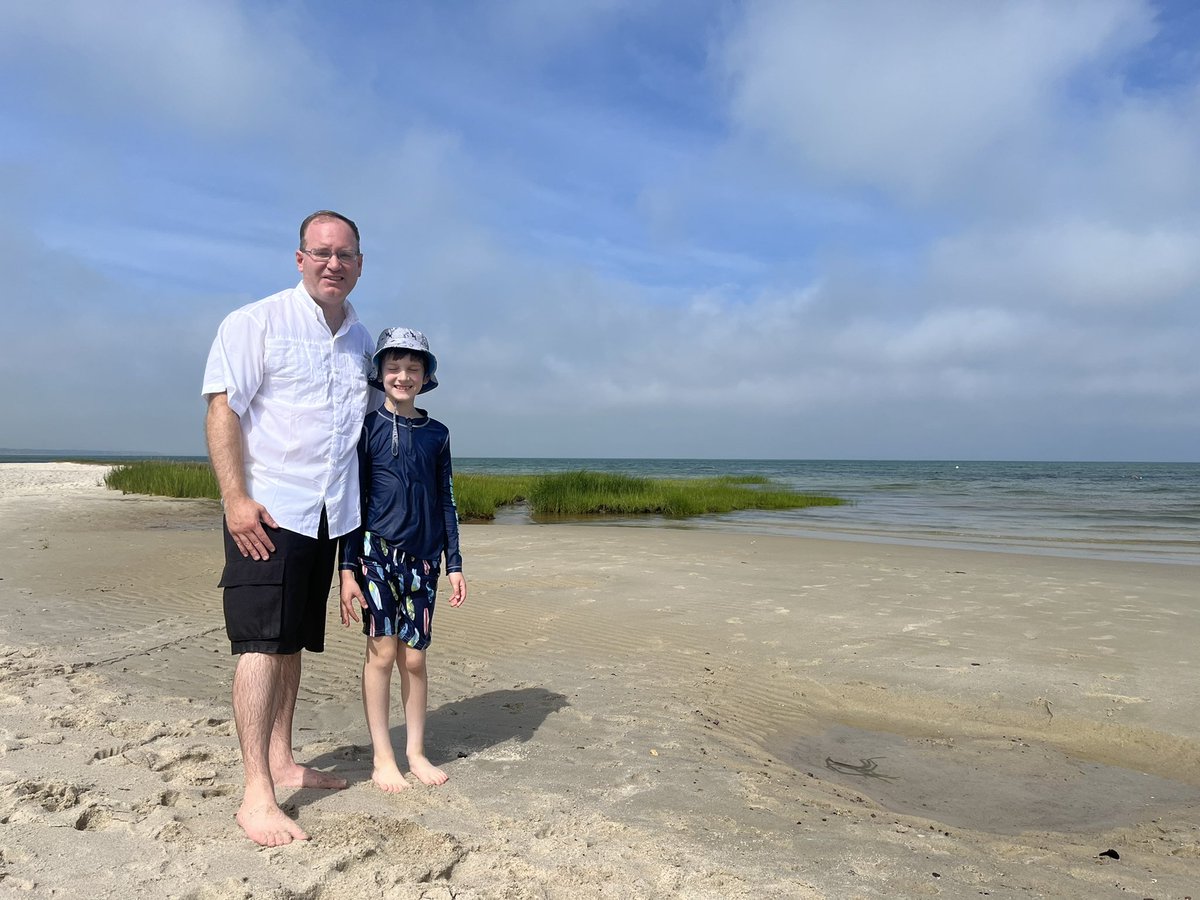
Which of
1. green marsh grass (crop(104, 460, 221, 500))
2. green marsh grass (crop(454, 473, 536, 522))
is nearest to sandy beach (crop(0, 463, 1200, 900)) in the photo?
green marsh grass (crop(454, 473, 536, 522))

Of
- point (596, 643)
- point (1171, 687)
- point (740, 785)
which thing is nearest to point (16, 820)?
point (740, 785)

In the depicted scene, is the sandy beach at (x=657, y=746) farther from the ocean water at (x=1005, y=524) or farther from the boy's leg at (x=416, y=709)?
the ocean water at (x=1005, y=524)

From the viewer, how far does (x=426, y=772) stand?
335 centimetres

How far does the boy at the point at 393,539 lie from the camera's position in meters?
3.22

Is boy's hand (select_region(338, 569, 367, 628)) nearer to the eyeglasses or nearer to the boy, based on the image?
the boy

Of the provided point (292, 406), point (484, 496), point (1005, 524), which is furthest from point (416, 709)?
point (1005, 524)

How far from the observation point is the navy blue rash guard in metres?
3.22

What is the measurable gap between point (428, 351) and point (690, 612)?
4746mm

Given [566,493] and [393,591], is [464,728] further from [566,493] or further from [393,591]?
[566,493]

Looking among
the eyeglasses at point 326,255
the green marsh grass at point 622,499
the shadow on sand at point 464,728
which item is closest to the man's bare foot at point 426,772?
the shadow on sand at point 464,728

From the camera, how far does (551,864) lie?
2611 mm

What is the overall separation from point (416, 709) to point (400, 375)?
1.44 metres

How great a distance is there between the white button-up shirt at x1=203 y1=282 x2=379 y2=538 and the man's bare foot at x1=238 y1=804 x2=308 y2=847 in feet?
3.11

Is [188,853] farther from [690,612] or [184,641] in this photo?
[690,612]
